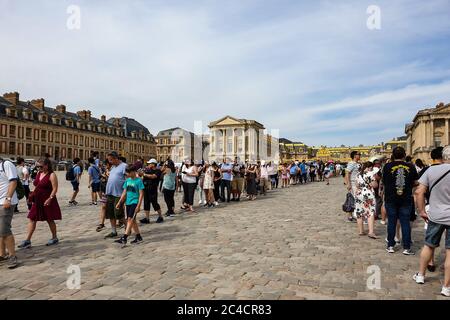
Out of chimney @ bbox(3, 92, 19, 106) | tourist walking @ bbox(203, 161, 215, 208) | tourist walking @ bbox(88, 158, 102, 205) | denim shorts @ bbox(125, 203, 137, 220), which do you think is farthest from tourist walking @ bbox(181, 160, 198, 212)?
chimney @ bbox(3, 92, 19, 106)

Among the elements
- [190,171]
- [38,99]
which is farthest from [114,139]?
[190,171]

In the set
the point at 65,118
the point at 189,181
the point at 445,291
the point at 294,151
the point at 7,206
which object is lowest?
the point at 445,291

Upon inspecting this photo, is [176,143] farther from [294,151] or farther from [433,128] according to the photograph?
[433,128]

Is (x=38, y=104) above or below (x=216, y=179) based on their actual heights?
above

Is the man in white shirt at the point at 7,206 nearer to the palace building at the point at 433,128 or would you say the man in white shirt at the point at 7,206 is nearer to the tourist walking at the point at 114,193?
the tourist walking at the point at 114,193

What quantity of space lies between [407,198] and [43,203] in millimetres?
7483

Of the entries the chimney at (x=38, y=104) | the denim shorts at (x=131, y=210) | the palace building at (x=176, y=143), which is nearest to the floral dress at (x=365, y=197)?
the denim shorts at (x=131, y=210)

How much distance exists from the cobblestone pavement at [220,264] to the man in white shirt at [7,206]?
12.8 inches

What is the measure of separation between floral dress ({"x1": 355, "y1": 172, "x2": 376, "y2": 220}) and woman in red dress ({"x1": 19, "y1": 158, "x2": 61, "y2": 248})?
6936mm

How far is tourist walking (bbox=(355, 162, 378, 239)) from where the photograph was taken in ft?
25.3

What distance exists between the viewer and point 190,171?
12.4 m

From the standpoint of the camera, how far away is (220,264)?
562 cm

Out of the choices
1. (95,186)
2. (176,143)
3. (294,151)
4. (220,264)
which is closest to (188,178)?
(95,186)
